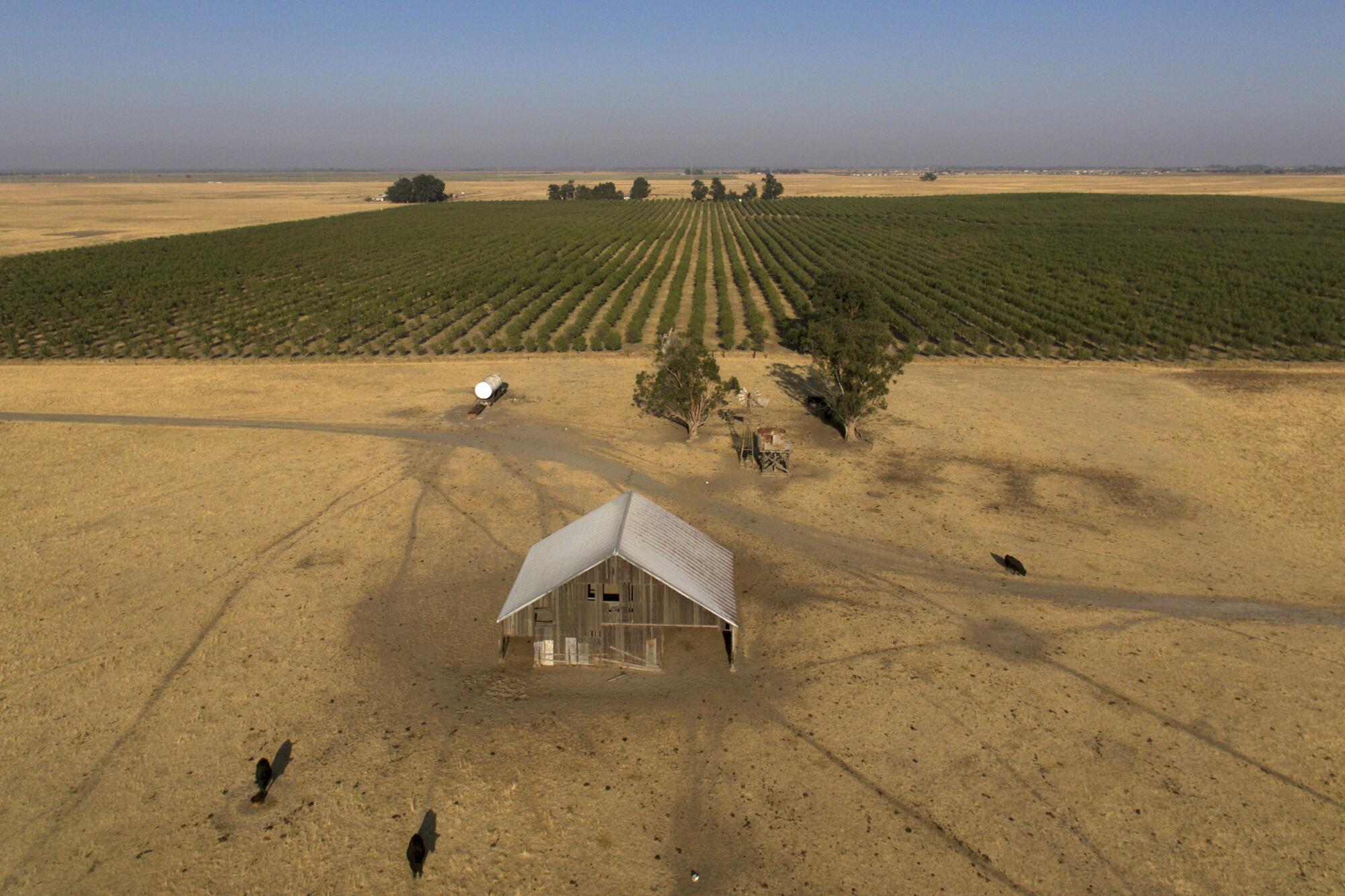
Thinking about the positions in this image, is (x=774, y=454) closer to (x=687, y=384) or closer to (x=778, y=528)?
(x=778, y=528)

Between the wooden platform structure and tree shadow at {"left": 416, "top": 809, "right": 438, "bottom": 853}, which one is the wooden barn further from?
the wooden platform structure

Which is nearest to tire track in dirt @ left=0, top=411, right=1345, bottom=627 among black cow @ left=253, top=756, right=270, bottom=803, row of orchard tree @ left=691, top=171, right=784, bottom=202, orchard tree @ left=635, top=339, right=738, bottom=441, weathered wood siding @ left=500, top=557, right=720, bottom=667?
orchard tree @ left=635, top=339, right=738, bottom=441

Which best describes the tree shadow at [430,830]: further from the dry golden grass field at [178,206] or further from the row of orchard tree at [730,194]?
the row of orchard tree at [730,194]

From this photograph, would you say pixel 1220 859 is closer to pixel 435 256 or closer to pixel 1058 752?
pixel 1058 752

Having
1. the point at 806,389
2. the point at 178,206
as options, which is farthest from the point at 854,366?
the point at 178,206

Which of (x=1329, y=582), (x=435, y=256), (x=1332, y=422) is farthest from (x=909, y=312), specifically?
(x=435, y=256)
